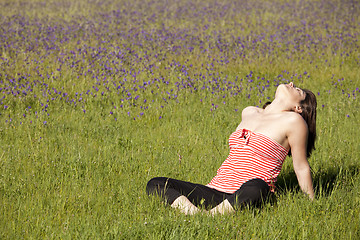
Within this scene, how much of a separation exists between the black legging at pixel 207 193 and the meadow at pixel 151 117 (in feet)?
0.36

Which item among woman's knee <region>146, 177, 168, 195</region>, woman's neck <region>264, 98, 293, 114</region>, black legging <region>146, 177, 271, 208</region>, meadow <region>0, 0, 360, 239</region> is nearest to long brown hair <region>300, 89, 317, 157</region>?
woman's neck <region>264, 98, 293, 114</region>

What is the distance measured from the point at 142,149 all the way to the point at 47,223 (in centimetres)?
186

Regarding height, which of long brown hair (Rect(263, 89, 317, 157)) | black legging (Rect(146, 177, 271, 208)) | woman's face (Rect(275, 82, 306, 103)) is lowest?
black legging (Rect(146, 177, 271, 208))

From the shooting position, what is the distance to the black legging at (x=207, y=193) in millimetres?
3425

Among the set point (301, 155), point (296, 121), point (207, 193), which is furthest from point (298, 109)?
point (207, 193)

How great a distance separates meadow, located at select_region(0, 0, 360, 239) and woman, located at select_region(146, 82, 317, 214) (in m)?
0.15

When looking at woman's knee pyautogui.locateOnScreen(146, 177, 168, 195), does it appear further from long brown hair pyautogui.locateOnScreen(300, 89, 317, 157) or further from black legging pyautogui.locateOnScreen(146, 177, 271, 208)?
long brown hair pyautogui.locateOnScreen(300, 89, 317, 157)

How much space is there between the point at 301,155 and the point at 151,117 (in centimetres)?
276

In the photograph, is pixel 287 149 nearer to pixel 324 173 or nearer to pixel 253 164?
pixel 253 164

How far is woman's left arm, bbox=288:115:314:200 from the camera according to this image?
143 inches

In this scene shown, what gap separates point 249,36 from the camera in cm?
1102

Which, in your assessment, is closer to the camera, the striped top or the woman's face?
the striped top

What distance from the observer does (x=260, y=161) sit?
3.73m

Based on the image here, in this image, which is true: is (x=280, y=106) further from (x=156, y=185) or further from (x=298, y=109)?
(x=156, y=185)
